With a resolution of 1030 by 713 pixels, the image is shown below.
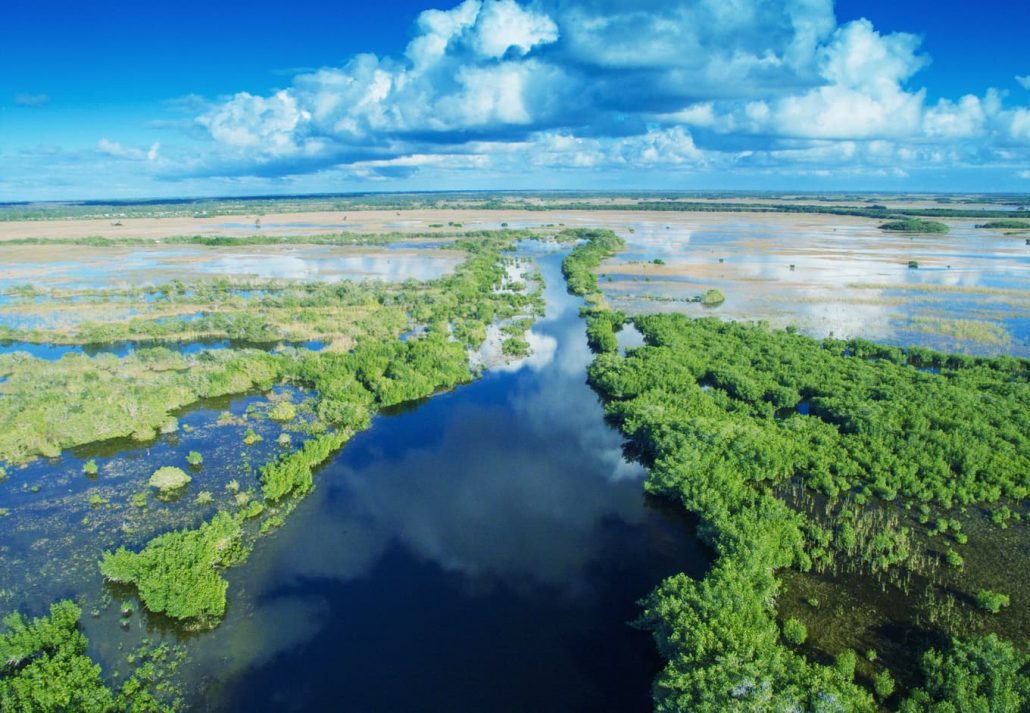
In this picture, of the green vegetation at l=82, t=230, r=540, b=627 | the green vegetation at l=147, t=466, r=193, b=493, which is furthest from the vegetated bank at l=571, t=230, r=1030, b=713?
the green vegetation at l=147, t=466, r=193, b=493

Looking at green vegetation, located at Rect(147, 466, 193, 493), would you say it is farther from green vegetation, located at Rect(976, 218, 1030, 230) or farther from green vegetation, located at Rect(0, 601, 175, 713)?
green vegetation, located at Rect(976, 218, 1030, 230)

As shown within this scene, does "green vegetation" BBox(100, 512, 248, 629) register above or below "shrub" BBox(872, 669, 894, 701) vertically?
above

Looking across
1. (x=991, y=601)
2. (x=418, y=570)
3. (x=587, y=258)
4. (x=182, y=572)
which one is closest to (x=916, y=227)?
(x=587, y=258)

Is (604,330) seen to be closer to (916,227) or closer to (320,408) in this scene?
(320,408)

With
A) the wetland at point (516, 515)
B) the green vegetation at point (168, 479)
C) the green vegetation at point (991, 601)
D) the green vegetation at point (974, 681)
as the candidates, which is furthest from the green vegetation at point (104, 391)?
the green vegetation at point (991, 601)

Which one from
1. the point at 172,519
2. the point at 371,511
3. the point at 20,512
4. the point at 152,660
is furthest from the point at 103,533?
the point at 371,511
